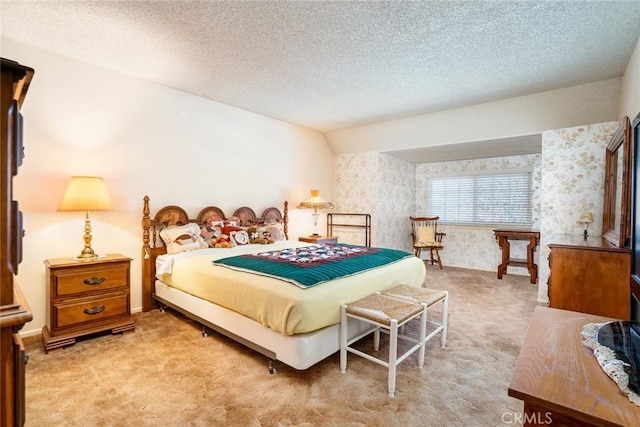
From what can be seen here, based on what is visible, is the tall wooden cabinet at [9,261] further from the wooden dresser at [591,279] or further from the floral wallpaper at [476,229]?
the floral wallpaper at [476,229]

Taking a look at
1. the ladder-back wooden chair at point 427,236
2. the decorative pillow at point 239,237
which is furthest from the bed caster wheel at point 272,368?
the ladder-back wooden chair at point 427,236

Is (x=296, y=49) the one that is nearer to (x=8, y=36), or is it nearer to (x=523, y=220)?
(x=8, y=36)

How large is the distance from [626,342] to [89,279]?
3440 millimetres

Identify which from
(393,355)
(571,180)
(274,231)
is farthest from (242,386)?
(571,180)

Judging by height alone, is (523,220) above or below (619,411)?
above

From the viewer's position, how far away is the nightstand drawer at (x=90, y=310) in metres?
2.51

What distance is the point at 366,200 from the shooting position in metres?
5.71

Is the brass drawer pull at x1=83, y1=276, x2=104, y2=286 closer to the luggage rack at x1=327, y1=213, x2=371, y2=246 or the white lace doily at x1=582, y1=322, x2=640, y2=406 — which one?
the white lace doily at x1=582, y1=322, x2=640, y2=406

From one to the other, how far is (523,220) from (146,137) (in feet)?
19.6

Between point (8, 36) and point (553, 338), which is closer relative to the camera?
point (553, 338)

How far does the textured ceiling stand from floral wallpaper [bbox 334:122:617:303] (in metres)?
0.87

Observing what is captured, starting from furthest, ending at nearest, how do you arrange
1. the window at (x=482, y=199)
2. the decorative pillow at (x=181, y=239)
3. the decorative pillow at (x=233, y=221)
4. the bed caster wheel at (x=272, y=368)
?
1. the window at (x=482, y=199)
2. the decorative pillow at (x=233, y=221)
3. the decorative pillow at (x=181, y=239)
4. the bed caster wheel at (x=272, y=368)

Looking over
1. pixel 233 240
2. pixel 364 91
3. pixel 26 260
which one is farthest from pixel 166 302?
pixel 364 91

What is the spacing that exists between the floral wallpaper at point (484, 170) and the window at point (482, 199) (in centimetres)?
14
